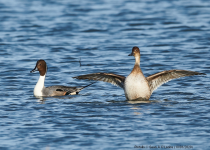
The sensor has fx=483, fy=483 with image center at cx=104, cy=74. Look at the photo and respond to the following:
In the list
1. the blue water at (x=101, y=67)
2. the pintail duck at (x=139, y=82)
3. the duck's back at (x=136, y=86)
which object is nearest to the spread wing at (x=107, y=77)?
the pintail duck at (x=139, y=82)

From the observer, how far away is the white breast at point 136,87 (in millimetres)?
11703

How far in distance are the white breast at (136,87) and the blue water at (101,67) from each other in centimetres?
23

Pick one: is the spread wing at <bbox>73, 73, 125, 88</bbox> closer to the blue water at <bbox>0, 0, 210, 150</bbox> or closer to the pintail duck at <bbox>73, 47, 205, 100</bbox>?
the pintail duck at <bbox>73, 47, 205, 100</bbox>

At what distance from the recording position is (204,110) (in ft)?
35.1

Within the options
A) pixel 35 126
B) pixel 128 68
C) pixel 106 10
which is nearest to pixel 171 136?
pixel 35 126

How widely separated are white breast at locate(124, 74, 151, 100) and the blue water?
0.76 feet

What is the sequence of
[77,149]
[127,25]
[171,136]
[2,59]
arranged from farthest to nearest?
[127,25]
[2,59]
[171,136]
[77,149]

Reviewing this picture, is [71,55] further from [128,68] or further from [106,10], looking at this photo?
[106,10]

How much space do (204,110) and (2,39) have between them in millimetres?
13570

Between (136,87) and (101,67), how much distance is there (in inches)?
198

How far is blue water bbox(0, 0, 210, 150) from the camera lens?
8938 mm

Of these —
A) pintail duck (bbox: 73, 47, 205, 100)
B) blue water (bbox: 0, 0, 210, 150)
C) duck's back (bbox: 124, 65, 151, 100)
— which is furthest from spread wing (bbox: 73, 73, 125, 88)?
duck's back (bbox: 124, 65, 151, 100)

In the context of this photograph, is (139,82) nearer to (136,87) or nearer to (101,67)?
(136,87)

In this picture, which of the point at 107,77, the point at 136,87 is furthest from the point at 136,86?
the point at 107,77
